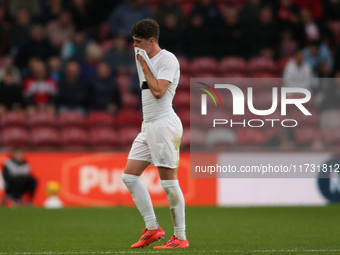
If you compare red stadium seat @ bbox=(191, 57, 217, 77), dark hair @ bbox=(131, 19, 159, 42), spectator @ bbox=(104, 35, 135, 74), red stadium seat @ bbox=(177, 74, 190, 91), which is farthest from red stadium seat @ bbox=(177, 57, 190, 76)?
dark hair @ bbox=(131, 19, 159, 42)

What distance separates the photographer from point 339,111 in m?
11.1

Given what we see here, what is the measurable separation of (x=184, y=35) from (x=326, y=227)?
7.69m

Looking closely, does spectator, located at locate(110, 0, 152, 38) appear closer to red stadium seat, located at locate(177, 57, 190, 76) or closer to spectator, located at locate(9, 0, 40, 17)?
red stadium seat, located at locate(177, 57, 190, 76)

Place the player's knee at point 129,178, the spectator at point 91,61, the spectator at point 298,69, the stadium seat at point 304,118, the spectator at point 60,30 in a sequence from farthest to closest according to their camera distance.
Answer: the spectator at point 60,30 < the spectator at point 91,61 < the spectator at point 298,69 < the stadium seat at point 304,118 < the player's knee at point 129,178

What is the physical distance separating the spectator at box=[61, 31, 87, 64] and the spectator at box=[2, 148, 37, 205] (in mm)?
3494

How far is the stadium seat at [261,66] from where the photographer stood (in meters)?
12.9

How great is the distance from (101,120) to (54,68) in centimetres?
208

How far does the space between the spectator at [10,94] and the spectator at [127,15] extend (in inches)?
119

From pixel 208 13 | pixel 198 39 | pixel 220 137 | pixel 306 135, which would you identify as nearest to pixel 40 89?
pixel 198 39

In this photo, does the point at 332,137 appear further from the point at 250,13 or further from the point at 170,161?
the point at 170,161

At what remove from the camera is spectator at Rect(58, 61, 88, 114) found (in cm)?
1198

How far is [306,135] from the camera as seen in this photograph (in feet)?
35.4

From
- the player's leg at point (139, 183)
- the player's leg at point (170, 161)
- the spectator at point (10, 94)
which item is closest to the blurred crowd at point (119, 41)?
the spectator at point (10, 94)

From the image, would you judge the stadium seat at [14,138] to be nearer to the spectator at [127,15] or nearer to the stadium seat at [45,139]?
the stadium seat at [45,139]
